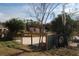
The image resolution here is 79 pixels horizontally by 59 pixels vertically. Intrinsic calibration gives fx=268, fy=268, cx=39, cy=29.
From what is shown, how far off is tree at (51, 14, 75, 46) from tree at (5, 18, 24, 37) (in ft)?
0.92

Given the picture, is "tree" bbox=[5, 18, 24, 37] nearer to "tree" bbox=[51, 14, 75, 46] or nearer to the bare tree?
the bare tree

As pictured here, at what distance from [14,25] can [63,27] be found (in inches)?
16.8

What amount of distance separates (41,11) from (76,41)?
40cm

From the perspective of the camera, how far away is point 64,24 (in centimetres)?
233

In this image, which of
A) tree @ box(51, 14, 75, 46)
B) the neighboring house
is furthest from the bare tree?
the neighboring house

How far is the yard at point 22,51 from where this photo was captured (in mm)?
2320

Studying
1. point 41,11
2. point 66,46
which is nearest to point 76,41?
point 66,46

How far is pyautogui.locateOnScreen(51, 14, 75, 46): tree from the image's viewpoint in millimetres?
2322

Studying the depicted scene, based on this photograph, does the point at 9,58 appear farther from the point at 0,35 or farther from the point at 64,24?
the point at 64,24

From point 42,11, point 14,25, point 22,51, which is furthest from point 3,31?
point 42,11

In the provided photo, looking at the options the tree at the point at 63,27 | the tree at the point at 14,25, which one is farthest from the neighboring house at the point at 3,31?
the tree at the point at 63,27

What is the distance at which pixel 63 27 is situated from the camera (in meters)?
2.33

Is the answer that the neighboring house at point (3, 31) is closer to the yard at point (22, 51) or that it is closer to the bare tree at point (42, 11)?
the yard at point (22, 51)

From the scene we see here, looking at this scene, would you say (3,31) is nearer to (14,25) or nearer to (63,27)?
(14,25)
